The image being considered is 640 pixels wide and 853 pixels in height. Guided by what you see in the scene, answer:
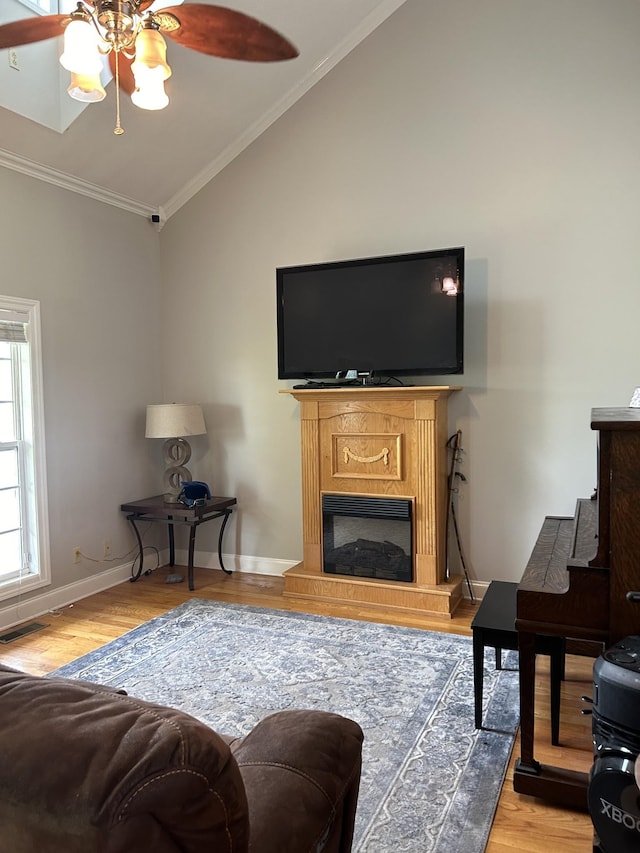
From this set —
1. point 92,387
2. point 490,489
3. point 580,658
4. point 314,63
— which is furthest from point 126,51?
point 580,658

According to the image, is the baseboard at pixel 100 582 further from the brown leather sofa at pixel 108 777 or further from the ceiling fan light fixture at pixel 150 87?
the brown leather sofa at pixel 108 777

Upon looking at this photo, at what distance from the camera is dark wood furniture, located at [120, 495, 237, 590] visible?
4.36 m

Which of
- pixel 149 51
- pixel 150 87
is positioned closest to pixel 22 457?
pixel 150 87

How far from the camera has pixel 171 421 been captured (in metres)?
4.44

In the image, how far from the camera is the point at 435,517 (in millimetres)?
3854

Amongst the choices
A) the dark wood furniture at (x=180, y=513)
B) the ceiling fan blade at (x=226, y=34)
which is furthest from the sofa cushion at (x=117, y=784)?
the dark wood furniture at (x=180, y=513)

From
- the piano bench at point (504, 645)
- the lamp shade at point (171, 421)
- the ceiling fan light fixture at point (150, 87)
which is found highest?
the ceiling fan light fixture at point (150, 87)

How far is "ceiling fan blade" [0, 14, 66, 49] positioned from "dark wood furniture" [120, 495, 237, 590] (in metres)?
2.87

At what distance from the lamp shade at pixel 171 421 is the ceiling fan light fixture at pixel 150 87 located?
96.4 inches

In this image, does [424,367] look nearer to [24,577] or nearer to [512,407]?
[512,407]

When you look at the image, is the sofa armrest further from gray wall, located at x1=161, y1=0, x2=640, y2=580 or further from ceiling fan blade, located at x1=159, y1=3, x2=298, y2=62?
gray wall, located at x1=161, y1=0, x2=640, y2=580

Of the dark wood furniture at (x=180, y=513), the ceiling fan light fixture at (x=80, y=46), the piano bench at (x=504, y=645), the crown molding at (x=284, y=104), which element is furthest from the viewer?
the dark wood furniture at (x=180, y=513)

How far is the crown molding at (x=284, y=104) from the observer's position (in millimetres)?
4059

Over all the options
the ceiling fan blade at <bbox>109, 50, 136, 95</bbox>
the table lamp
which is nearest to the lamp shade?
the table lamp
